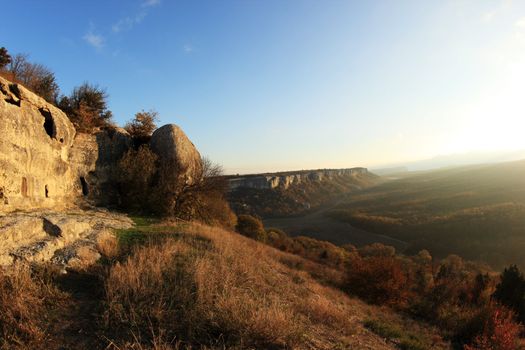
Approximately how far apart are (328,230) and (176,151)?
161 ft

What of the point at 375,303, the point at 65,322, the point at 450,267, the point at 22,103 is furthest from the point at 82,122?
the point at 450,267

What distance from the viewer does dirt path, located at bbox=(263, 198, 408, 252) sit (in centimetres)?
5467

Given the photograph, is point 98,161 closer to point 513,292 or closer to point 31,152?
point 31,152

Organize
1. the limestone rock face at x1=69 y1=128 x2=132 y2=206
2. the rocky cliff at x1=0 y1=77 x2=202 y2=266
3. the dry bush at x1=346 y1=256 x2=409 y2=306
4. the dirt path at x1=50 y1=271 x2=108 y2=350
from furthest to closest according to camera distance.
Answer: the dry bush at x1=346 y1=256 x2=409 y2=306
the limestone rock face at x1=69 y1=128 x2=132 y2=206
the rocky cliff at x1=0 y1=77 x2=202 y2=266
the dirt path at x1=50 y1=271 x2=108 y2=350

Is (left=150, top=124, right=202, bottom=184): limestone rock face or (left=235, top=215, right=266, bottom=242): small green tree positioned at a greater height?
(left=150, top=124, right=202, bottom=184): limestone rock face

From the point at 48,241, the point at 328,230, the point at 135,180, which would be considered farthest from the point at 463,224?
the point at 48,241

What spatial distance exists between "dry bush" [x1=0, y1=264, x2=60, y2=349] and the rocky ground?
4.78 feet

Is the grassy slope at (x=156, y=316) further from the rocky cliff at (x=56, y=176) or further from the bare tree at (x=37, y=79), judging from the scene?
the bare tree at (x=37, y=79)

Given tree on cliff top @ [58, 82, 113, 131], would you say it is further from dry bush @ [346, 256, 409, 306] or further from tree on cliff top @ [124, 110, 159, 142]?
dry bush @ [346, 256, 409, 306]

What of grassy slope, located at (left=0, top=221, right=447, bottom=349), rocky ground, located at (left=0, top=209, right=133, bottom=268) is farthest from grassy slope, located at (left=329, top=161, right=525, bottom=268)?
rocky ground, located at (left=0, top=209, right=133, bottom=268)

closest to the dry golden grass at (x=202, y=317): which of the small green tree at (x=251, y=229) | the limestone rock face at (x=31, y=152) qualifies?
the limestone rock face at (x=31, y=152)

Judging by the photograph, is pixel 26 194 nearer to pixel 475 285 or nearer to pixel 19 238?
pixel 19 238

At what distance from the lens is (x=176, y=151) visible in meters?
22.5

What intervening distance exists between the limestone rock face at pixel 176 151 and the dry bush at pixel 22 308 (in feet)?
53.1
